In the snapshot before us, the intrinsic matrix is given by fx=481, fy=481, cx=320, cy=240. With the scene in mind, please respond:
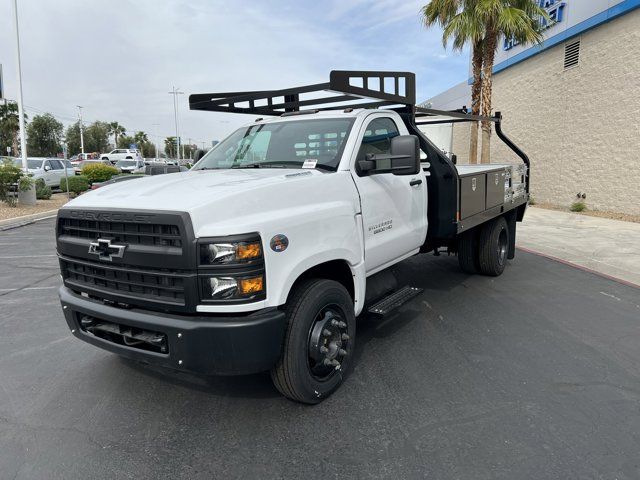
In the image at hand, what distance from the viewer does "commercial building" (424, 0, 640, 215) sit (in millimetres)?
13374

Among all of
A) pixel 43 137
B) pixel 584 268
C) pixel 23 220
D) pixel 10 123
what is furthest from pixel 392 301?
pixel 43 137

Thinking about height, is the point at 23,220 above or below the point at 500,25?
below

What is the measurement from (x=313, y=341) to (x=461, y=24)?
14.8 meters

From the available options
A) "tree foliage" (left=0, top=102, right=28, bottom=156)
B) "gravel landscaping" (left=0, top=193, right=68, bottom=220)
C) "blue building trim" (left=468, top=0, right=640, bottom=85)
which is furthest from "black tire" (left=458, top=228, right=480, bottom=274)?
"tree foliage" (left=0, top=102, right=28, bottom=156)

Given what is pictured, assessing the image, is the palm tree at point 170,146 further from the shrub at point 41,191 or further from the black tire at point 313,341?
the black tire at point 313,341

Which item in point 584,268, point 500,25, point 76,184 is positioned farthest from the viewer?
point 76,184

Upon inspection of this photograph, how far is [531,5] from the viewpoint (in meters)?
15.2

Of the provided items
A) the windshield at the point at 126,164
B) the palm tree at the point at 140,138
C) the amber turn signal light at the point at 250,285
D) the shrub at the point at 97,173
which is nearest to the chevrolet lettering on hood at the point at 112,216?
the amber turn signal light at the point at 250,285

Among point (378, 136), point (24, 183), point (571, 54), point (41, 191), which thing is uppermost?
point (571, 54)

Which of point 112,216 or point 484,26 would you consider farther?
point 484,26

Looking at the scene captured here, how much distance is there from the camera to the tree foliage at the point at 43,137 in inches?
2544

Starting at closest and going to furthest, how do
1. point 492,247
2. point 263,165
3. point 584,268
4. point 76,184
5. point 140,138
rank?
point 263,165 → point 492,247 → point 584,268 → point 76,184 → point 140,138

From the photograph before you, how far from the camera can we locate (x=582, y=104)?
15188 mm

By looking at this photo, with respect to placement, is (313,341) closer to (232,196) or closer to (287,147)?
(232,196)
